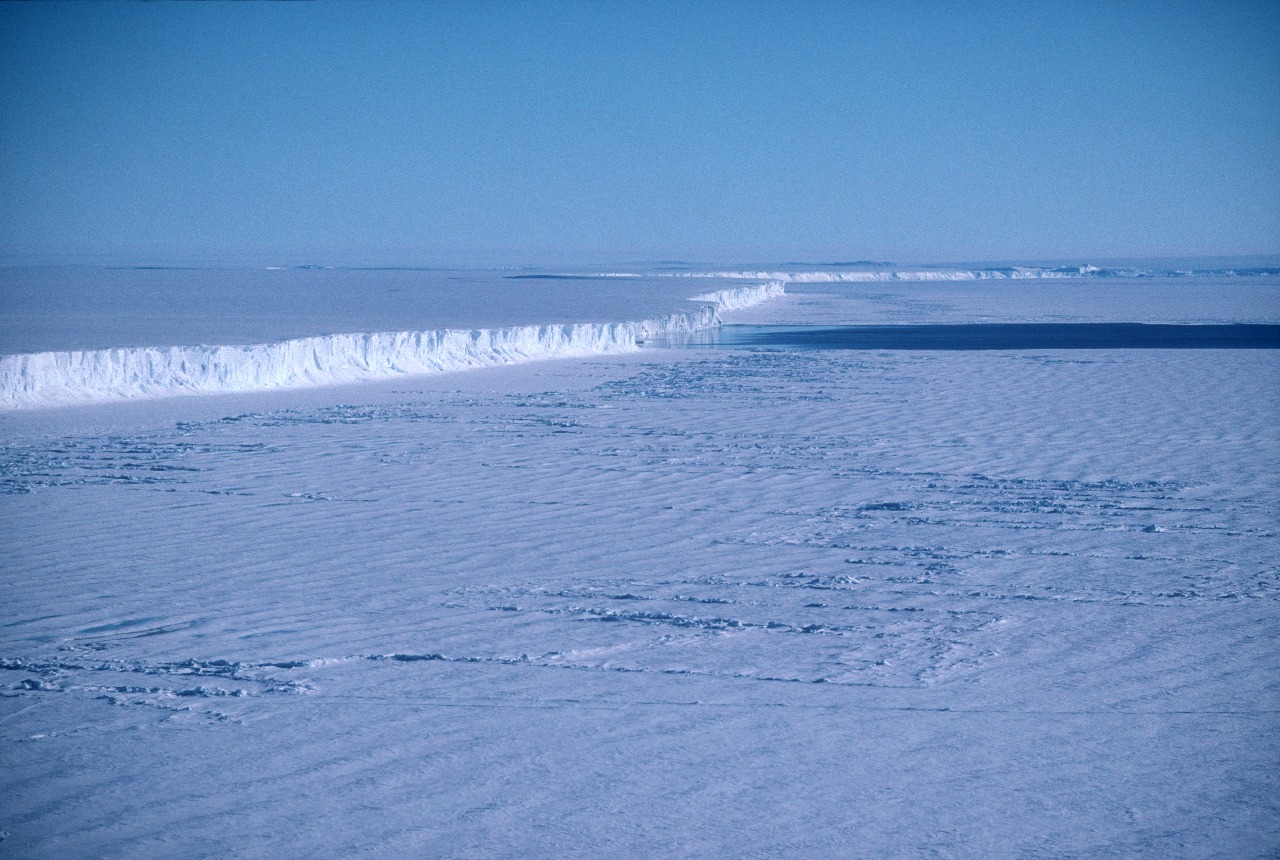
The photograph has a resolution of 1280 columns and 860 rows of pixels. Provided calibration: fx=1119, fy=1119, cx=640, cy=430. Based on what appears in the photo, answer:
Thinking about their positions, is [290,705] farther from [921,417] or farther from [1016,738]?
[921,417]

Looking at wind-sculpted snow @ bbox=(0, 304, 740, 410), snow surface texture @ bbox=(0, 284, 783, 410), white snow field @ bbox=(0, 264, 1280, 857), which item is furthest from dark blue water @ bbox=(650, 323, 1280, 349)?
white snow field @ bbox=(0, 264, 1280, 857)

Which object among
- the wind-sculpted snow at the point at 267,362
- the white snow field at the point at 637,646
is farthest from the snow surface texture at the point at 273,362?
the white snow field at the point at 637,646

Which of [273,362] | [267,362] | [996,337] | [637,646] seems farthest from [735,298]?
[637,646]

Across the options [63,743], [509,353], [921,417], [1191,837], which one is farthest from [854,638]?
[509,353]

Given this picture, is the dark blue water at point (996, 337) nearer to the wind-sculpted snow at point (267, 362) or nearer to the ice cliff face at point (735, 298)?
the wind-sculpted snow at point (267, 362)

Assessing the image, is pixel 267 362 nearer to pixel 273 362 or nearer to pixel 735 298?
pixel 273 362
